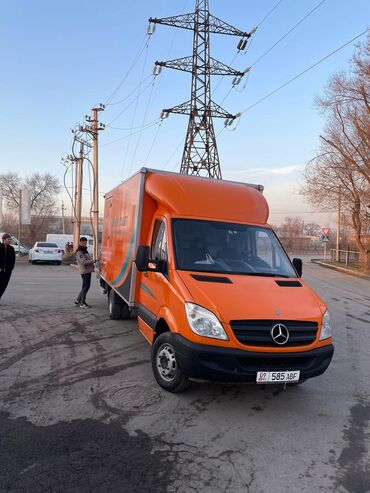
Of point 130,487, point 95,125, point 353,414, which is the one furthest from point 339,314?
point 95,125

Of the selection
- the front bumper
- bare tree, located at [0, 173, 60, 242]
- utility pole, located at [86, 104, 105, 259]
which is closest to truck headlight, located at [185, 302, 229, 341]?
the front bumper

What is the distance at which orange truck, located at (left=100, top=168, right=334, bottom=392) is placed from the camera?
4.34 meters

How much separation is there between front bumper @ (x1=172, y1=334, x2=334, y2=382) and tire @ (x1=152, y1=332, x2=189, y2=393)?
0.32 m

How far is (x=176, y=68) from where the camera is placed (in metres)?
28.8

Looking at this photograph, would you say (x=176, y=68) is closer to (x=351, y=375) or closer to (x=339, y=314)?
(x=339, y=314)

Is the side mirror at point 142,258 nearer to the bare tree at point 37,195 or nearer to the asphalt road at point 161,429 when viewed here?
the asphalt road at point 161,429

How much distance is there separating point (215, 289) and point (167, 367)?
1131 mm

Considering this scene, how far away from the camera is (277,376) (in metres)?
4.39

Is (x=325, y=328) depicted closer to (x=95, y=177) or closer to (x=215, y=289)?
(x=215, y=289)

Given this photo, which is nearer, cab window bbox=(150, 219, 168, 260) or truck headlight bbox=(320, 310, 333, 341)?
truck headlight bbox=(320, 310, 333, 341)

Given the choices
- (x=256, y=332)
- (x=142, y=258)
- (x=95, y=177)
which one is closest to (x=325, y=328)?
(x=256, y=332)

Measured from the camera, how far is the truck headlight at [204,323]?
4332 mm

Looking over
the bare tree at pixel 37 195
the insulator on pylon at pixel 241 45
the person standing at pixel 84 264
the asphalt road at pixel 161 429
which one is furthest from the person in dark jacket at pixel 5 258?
the bare tree at pixel 37 195

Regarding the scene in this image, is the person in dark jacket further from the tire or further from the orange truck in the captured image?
the tire
